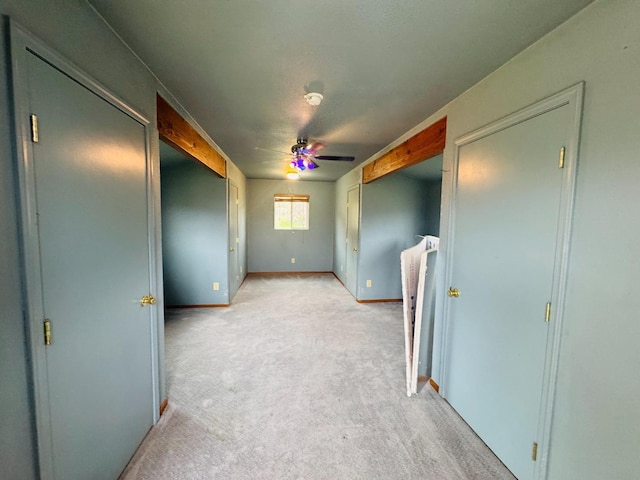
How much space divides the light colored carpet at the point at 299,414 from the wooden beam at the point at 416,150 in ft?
6.97

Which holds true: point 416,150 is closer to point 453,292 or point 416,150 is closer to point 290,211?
point 453,292

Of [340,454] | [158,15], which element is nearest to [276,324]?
[340,454]

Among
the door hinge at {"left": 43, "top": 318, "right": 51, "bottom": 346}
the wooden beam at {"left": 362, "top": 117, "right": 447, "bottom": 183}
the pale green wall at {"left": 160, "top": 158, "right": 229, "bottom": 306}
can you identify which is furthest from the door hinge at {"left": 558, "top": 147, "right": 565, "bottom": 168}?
the pale green wall at {"left": 160, "top": 158, "right": 229, "bottom": 306}

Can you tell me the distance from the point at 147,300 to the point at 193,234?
2554mm

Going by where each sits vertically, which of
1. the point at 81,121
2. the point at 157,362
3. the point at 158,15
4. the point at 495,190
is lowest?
the point at 157,362

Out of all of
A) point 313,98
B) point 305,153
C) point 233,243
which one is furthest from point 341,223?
point 313,98

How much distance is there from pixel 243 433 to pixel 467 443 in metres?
1.51

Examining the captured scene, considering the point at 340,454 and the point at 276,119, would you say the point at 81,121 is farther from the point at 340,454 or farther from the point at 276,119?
the point at 340,454

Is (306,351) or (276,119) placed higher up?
(276,119)

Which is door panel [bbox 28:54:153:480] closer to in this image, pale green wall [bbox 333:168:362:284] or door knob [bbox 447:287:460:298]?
door knob [bbox 447:287:460:298]

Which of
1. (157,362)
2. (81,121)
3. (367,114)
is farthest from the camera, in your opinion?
(367,114)

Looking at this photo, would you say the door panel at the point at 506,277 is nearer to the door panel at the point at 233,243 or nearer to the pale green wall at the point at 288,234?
the door panel at the point at 233,243

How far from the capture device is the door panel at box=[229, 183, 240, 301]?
14.5 ft

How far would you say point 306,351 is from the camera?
2.91 m
